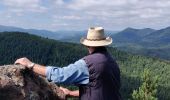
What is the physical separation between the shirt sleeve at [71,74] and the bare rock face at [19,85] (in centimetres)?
85

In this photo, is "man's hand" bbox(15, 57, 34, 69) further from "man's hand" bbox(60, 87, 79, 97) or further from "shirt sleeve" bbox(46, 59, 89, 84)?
"man's hand" bbox(60, 87, 79, 97)

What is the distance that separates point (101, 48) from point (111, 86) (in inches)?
31.8

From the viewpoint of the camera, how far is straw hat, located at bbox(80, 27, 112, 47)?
27.2 ft

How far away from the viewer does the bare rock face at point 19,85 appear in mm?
8492

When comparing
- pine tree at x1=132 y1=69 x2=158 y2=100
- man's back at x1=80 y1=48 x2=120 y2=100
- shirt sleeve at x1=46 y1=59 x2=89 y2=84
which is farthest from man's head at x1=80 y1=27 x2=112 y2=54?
pine tree at x1=132 y1=69 x2=158 y2=100

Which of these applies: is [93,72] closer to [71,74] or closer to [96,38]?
[71,74]

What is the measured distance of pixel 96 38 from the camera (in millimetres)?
8328

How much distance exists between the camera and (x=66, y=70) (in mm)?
7984

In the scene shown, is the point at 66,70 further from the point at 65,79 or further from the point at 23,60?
the point at 23,60

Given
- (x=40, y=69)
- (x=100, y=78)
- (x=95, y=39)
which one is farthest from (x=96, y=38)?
(x=40, y=69)

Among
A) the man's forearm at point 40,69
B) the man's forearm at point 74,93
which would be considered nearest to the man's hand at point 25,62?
the man's forearm at point 40,69

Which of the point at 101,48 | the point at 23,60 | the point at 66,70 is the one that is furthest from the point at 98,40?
the point at 23,60

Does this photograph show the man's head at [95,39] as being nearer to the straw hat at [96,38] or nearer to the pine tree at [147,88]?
the straw hat at [96,38]

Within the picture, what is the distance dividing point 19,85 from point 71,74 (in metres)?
1.34
